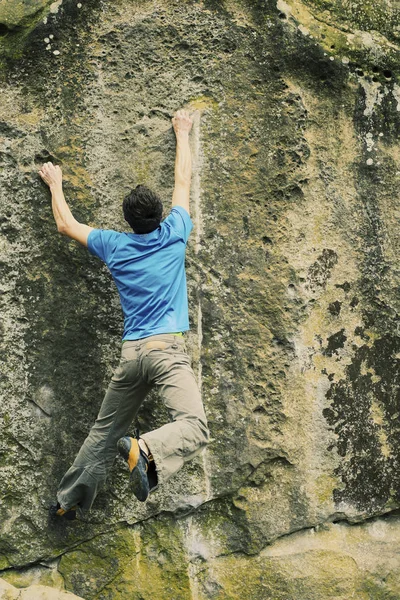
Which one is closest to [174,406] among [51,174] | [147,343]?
[147,343]

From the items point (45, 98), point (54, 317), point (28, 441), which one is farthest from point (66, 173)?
point (28, 441)

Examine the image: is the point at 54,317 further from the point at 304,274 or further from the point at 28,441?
the point at 304,274

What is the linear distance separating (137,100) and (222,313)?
1342 mm

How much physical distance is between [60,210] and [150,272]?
2.24 feet

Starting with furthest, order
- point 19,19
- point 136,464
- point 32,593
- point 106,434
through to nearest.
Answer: point 19,19 → point 32,593 → point 106,434 → point 136,464

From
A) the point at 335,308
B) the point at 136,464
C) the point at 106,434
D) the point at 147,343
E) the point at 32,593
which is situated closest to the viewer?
the point at 136,464

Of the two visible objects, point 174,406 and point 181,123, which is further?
point 181,123

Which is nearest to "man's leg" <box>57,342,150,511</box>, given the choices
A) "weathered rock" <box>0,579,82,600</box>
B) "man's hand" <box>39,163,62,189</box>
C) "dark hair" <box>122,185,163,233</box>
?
"weathered rock" <box>0,579,82,600</box>

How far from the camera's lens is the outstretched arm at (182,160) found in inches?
213

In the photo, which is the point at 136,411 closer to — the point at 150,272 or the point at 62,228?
the point at 150,272

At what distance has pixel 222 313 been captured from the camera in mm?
5668

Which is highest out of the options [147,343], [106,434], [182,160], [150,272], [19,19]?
[19,19]

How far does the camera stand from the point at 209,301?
5.66 meters

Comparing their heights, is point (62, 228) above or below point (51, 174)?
below
